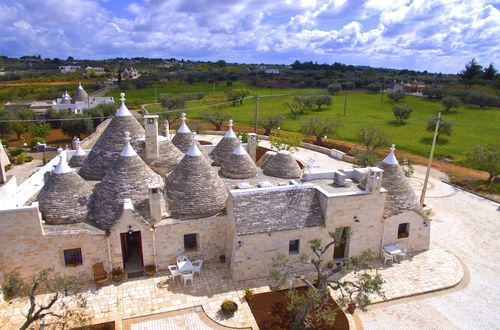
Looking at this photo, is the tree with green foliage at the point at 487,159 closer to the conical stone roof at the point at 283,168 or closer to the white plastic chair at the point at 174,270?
the conical stone roof at the point at 283,168

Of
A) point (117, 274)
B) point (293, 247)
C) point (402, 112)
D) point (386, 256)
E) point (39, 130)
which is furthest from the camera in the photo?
point (402, 112)

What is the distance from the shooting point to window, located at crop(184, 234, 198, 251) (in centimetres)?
1855

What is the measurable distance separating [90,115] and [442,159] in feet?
169

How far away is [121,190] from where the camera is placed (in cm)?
1780

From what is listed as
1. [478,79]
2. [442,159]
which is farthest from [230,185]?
[478,79]

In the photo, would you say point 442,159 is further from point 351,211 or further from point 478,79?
point 478,79

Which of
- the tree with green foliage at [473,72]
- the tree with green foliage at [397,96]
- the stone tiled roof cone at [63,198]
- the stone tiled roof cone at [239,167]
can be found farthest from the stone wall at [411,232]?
the tree with green foliage at [473,72]

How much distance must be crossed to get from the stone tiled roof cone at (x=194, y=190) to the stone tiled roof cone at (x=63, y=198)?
431 cm

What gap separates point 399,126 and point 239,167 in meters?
47.8

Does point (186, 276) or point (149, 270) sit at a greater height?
point (186, 276)

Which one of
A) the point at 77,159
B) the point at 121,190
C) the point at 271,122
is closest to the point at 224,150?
the point at 121,190

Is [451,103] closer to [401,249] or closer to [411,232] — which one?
[411,232]

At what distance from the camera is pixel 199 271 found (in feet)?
58.4

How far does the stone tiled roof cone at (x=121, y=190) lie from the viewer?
17.3 meters
